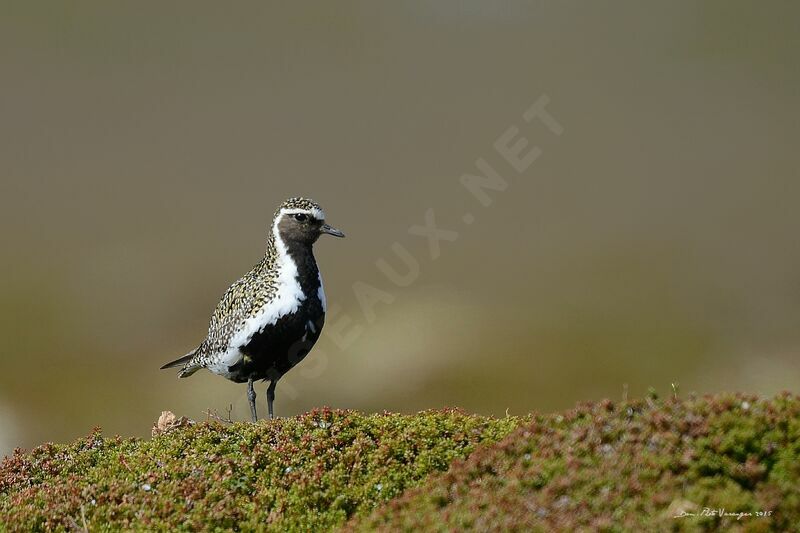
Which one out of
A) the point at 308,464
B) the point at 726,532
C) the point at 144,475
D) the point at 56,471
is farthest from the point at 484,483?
the point at 56,471

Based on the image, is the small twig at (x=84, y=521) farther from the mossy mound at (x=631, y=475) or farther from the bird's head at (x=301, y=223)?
the bird's head at (x=301, y=223)

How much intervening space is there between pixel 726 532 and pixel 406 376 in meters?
13.1

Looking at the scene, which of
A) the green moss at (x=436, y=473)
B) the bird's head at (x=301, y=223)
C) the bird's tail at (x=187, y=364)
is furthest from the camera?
the bird's tail at (x=187, y=364)

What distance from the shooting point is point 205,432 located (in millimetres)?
7645

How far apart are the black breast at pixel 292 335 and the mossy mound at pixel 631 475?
3.85m

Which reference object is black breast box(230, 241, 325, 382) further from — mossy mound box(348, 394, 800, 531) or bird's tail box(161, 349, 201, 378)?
mossy mound box(348, 394, 800, 531)

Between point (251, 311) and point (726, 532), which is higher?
point (251, 311)

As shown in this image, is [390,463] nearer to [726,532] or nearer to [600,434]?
[600,434]

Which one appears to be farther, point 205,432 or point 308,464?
point 205,432

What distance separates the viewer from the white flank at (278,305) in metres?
9.15

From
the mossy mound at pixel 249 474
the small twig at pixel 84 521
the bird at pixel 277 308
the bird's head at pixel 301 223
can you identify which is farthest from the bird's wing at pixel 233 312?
the small twig at pixel 84 521

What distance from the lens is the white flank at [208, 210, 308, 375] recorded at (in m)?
9.15

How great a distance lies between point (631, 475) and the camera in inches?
181

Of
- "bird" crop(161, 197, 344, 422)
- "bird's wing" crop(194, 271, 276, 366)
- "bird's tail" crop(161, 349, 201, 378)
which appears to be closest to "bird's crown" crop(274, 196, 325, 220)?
"bird" crop(161, 197, 344, 422)
